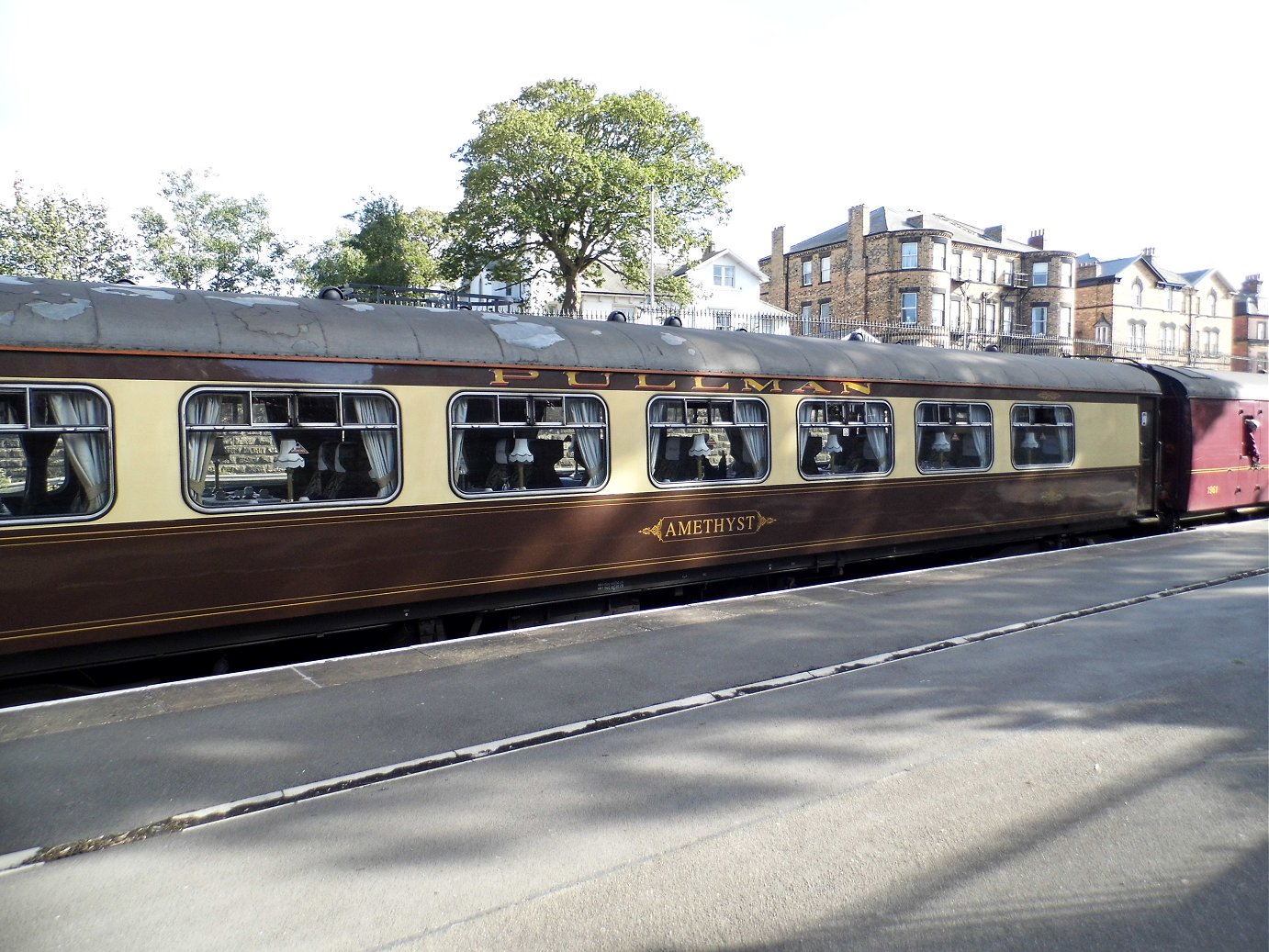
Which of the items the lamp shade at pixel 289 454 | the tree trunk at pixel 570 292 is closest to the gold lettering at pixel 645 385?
the lamp shade at pixel 289 454

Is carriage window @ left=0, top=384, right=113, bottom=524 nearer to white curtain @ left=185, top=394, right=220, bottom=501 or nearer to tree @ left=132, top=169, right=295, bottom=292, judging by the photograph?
white curtain @ left=185, top=394, right=220, bottom=501

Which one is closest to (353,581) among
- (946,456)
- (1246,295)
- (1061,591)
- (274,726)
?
(274,726)

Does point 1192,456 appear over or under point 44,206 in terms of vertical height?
under

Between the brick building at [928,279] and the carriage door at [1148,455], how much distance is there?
30.0m

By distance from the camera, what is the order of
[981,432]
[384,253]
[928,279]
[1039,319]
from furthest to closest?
[1039,319] → [928,279] → [384,253] → [981,432]

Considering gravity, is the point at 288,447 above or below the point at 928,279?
below

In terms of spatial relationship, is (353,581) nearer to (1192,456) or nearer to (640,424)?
(640,424)

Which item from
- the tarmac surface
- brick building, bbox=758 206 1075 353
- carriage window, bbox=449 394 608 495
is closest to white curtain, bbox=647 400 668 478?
carriage window, bbox=449 394 608 495

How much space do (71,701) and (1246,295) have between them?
81.7 meters

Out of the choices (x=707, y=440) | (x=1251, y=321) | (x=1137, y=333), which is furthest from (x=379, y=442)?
(x=1251, y=321)

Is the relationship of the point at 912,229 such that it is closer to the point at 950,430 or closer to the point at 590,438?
the point at 950,430

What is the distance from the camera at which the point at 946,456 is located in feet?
37.0

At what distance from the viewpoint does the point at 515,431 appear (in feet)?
25.4

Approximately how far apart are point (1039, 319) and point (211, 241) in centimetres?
4475
